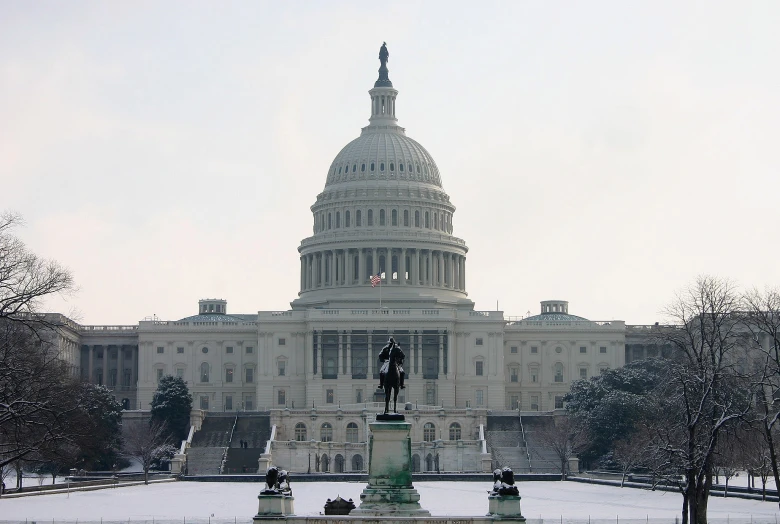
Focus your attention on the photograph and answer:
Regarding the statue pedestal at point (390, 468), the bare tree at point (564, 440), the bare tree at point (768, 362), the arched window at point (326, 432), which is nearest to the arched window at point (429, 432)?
the arched window at point (326, 432)

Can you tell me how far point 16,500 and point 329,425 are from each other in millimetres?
72251

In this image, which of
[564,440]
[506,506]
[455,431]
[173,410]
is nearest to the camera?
[506,506]

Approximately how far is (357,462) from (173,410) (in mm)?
18862

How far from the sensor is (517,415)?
18112cm

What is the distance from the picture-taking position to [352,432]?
176750mm

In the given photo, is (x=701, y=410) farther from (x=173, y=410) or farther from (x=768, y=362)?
(x=173, y=410)

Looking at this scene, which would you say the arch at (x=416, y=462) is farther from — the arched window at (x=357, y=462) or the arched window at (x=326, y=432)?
the arched window at (x=326, y=432)

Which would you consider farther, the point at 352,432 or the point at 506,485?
the point at 352,432

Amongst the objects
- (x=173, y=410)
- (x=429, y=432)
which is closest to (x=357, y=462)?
(x=429, y=432)

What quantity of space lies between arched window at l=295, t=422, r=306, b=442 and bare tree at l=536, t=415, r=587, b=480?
75.1 ft

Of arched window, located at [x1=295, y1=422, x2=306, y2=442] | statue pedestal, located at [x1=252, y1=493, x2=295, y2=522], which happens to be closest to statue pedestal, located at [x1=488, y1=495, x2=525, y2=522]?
statue pedestal, located at [x1=252, y1=493, x2=295, y2=522]

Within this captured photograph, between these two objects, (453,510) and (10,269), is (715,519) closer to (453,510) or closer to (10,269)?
(453,510)

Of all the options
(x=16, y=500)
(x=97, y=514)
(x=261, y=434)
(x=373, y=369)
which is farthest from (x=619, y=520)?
(x=373, y=369)

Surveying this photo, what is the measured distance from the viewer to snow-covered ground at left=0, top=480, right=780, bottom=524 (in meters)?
93.8
